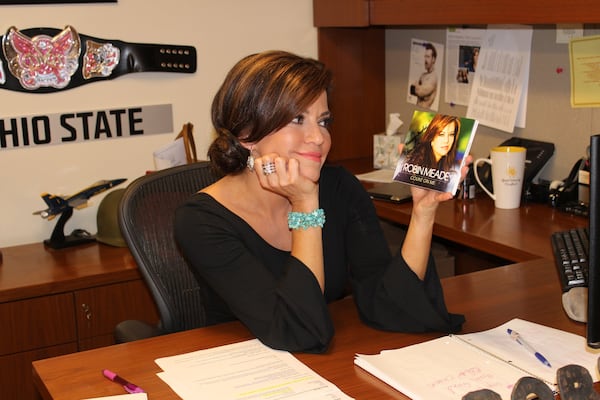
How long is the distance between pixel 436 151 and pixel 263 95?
0.36 m

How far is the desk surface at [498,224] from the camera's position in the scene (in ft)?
6.66

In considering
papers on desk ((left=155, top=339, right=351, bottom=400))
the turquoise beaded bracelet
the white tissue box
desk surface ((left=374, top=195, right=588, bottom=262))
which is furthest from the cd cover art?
the white tissue box

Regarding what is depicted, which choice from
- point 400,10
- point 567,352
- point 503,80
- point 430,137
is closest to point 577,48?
point 503,80

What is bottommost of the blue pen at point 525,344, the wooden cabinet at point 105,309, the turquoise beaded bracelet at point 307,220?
the wooden cabinet at point 105,309

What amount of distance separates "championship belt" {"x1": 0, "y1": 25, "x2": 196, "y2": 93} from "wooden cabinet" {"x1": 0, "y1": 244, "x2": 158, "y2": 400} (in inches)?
22.9

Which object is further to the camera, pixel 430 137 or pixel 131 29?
pixel 131 29

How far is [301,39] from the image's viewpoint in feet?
10.1

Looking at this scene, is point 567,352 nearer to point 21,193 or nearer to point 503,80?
point 503,80

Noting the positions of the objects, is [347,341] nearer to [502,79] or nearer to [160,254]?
[160,254]

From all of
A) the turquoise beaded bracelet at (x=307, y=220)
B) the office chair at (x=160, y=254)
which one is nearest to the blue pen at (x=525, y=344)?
the turquoise beaded bracelet at (x=307, y=220)

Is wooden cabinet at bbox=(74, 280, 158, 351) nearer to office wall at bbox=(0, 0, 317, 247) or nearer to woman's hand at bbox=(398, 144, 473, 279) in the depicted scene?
office wall at bbox=(0, 0, 317, 247)

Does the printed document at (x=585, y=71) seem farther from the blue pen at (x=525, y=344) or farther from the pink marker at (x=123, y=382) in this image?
the pink marker at (x=123, y=382)

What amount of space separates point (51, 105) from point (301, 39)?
38.0 inches

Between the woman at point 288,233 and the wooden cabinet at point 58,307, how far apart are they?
76 centimetres
